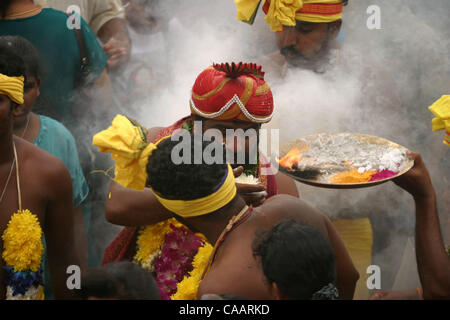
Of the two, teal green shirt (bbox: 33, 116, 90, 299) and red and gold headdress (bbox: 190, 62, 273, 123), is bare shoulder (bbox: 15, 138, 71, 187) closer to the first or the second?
teal green shirt (bbox: 33, 116, 90, 299)

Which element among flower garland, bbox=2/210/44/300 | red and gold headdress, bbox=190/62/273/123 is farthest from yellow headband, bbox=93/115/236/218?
flower garland, bbox=2/210/44/300

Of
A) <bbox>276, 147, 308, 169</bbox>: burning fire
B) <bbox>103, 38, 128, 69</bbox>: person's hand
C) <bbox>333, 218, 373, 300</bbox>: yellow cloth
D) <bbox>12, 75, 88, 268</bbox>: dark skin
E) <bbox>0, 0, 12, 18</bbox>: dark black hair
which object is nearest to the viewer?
<bbox>276, 147, 308, 169</bbox>: burning fire

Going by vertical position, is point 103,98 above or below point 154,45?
below

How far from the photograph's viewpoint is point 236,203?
254cm

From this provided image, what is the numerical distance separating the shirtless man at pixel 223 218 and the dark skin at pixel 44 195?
89cm

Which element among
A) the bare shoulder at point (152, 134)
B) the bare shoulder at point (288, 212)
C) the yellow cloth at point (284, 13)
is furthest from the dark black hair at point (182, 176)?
the yellow cloth at point (284, 13)

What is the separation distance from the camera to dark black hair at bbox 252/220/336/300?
6.81ft

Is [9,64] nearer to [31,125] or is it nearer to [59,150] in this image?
[31,125]

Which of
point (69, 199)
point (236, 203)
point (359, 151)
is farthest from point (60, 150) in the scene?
point (359, 151)

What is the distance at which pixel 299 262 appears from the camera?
207cm

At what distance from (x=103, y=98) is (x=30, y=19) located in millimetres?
974

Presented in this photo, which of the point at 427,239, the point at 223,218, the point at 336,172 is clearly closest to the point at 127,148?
the point at 223,218

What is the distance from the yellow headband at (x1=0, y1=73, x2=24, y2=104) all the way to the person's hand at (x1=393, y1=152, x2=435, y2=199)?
7.03 feet

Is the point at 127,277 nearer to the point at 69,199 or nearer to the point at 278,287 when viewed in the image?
the point at 278,287
